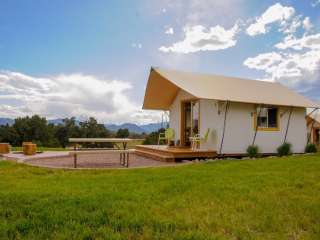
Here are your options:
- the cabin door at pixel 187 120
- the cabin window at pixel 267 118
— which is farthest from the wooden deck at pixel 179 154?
the cabin window at pixel 267 118

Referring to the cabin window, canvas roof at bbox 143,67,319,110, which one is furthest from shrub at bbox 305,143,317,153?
the cabin window

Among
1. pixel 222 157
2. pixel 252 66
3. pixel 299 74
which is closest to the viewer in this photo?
pixel 222 157

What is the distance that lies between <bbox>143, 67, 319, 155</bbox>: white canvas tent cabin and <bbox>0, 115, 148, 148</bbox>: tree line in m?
A: 21.4

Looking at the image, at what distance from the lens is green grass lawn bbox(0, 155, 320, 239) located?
324cm

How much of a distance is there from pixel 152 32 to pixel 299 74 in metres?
10.7

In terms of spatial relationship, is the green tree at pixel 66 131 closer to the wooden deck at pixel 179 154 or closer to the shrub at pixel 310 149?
the wooden deck at pixel 179 154

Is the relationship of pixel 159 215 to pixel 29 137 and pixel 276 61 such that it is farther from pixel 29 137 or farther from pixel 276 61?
pixel 29 137

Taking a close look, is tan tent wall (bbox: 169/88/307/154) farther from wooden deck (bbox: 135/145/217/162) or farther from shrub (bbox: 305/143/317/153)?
shrub (bbox: 305/143/317/153)

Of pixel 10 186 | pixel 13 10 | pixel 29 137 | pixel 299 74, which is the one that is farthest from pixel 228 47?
pixel 29 137

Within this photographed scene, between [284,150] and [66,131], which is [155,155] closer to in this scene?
[284,150]

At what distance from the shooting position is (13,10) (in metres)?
10.1

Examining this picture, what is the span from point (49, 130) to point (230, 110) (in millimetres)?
30052

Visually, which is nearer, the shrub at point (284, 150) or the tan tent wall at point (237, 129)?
the tan tent wall at point (237, 129)

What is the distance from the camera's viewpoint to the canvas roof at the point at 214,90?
11.3m
